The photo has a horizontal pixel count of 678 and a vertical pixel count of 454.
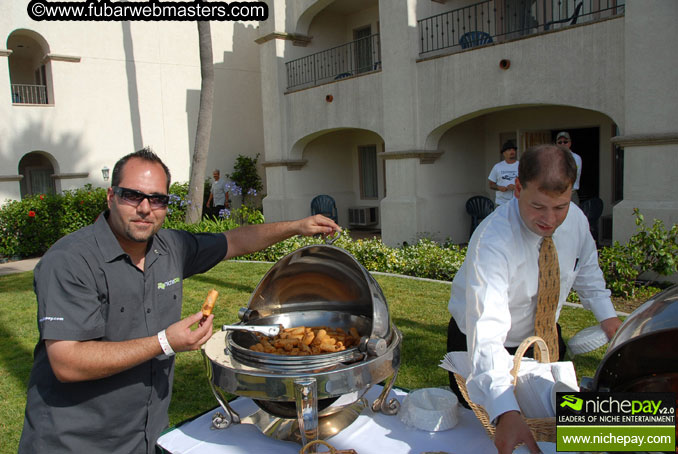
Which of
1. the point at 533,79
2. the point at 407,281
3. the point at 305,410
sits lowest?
the point at 407,281

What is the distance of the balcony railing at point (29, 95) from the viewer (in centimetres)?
1691

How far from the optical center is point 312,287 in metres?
2.92

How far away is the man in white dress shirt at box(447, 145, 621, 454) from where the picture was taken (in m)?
1.90

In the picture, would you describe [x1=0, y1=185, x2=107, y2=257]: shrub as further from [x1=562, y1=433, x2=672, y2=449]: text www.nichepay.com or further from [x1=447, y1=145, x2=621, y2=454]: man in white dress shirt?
[x1=562, y1=433, x2=672, y2=449]: text www.nichepay.com

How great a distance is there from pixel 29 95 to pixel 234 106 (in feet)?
21.8

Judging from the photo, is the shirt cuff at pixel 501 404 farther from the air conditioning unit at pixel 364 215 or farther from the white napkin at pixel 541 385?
the air conditioning unit at pixel 364 215

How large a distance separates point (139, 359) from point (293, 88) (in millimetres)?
14774

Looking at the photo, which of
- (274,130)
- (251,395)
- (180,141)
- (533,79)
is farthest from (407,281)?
(180,141)

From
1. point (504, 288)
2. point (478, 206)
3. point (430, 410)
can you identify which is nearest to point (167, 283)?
point (430, 410)

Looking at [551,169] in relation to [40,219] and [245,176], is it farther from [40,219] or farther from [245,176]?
[245,176]

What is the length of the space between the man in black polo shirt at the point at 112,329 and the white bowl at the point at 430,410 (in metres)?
0.94

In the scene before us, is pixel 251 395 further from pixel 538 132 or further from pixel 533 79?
pixel 538 132

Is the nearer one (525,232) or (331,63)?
(525,232)

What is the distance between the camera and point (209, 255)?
117 inches
